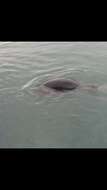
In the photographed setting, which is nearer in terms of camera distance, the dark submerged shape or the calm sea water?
the calm sea water

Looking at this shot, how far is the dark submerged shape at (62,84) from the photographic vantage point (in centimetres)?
588

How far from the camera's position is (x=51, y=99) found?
561 centimetres

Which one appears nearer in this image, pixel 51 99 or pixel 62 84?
pixel 51 99

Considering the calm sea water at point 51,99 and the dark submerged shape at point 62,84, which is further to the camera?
the dark submerged shape at point 62,84

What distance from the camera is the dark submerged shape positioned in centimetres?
588

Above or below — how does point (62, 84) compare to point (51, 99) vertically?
above

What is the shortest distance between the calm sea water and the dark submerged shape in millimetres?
145

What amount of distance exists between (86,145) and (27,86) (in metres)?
2.29

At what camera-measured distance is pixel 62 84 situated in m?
5.93

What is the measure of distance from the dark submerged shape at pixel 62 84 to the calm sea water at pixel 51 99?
15cm

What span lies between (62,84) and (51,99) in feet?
1.54

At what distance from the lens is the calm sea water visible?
4336 mm
